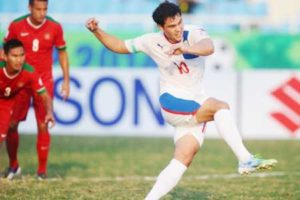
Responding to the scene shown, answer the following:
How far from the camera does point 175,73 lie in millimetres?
8367

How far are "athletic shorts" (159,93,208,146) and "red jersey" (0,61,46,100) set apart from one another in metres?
2.31

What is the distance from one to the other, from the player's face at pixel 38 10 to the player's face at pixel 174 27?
3162 mm

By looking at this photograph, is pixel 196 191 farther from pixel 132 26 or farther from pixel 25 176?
pixel 132 26

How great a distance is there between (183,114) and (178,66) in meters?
0.50

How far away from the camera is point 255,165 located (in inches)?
306

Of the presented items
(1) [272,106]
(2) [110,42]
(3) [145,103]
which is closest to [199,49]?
(2) [110,42]

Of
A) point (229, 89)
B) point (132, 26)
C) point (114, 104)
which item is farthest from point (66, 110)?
point (132, 26)

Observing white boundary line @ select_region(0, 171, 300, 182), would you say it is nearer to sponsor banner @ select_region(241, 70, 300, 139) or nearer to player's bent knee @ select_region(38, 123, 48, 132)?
player's bent knee @ select_region(38, 123, 48, 132)

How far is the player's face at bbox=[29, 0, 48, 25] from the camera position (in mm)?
10758

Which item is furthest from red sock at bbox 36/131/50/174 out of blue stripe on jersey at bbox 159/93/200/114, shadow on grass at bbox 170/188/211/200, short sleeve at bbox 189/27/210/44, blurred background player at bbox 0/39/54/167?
short sleeve at bbox 189/27/210/44

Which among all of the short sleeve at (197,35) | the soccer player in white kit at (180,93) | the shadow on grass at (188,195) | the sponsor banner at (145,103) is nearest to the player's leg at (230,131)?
the soccer player in white kit at (180,93)

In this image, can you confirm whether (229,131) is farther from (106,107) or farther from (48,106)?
(106,107)

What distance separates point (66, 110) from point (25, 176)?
235 inches

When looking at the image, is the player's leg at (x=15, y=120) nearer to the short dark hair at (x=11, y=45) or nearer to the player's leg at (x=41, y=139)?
the player's leg at (x=41, y=139)
